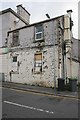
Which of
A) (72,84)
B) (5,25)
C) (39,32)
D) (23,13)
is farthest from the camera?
(23,13)

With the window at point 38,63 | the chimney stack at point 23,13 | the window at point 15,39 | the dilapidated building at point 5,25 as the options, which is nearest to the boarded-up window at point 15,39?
the window at point 15,39

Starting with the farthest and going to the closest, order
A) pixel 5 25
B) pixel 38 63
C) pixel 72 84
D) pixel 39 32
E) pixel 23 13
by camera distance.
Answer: pixel 23 13 → pixel 5 25 → pixel 39 32 → pixel 38 63 → pixel 72 84

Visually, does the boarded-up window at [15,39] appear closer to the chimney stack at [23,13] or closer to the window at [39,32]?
the window at [39,32]

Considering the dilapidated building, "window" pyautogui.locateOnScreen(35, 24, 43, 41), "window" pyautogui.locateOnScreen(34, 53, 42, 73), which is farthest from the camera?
the dilapidated building

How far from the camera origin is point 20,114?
7398 mm

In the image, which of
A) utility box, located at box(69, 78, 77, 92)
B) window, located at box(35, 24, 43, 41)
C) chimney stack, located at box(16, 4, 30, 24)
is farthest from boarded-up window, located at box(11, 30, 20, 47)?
utility box, located at box(69, 78, 77, 92)

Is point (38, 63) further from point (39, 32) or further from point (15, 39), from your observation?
point (15, 39)

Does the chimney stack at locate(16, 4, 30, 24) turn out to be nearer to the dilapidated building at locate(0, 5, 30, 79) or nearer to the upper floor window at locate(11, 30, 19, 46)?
the dilapidated building at locate(0, 5, 30, 79)

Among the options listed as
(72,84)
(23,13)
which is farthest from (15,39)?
(72,84)

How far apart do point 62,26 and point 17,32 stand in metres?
5.24

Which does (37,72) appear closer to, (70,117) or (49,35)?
(49,35)

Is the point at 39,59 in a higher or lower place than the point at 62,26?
lower

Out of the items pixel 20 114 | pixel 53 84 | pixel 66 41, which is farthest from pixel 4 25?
pixel 20 114

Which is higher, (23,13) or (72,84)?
(23,13)
